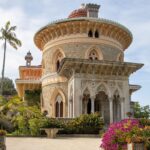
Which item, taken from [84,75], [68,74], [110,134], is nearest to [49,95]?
[68,74]

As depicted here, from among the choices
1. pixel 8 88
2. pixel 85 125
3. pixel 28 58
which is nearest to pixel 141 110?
pixel 28 58

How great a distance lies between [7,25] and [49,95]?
9.10m

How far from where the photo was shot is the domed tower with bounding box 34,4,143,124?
25.5 m

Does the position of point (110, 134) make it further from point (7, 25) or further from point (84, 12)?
point (7, 25)

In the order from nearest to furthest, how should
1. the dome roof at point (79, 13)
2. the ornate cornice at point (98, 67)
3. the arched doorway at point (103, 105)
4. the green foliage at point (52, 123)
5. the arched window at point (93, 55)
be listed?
the green foliage at point (52, 123) → the ornate cornice at point (98, 67) → the arched doorway at point (103, 105) → the arched window at point (93, 55) → the dome roof at point (79, 13)

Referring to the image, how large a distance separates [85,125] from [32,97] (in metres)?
11.6

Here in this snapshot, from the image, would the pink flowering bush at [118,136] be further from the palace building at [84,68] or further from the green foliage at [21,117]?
the palace building at [84,68]

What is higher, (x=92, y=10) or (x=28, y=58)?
(x=92, y=10)

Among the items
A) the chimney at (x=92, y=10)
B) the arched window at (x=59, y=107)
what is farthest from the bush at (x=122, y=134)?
the chimney at (x=92, y=10)

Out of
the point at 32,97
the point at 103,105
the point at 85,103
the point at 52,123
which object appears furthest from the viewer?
the point at 32,97

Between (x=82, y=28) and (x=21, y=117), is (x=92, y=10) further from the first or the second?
(x=21, y=117)

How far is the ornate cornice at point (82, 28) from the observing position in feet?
94.2

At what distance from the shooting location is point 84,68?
25578 millimetres

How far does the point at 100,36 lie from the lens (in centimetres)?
2950
